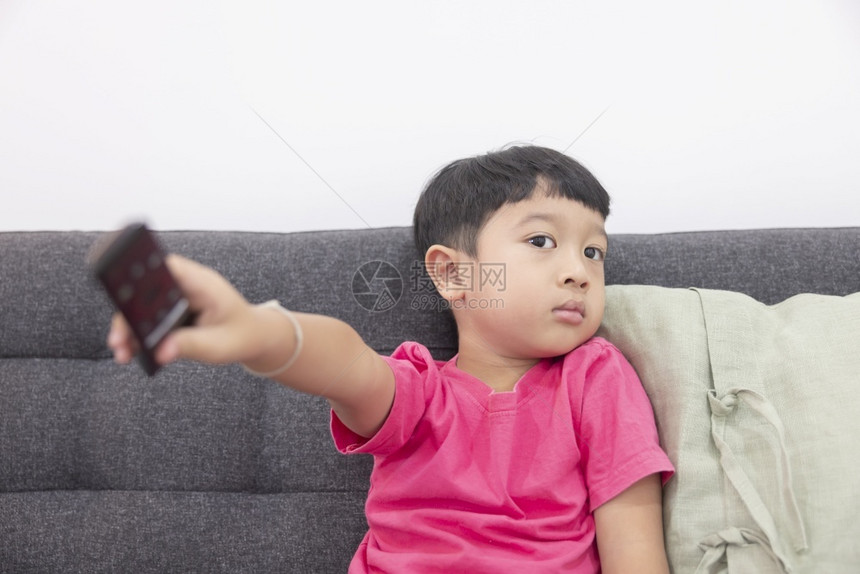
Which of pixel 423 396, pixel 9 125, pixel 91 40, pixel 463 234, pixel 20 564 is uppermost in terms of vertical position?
pixel 91 40

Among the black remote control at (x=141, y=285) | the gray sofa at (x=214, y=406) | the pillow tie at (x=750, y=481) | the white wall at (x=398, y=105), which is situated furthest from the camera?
the white wall at (x=398, y=105)

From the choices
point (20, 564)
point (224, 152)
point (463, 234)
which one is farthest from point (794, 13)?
point (20, 564)

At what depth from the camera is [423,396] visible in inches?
34.6

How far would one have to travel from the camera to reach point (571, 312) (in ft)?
3.05

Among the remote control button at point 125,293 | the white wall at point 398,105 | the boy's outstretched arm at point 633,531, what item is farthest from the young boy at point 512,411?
the white wall at point 398,105

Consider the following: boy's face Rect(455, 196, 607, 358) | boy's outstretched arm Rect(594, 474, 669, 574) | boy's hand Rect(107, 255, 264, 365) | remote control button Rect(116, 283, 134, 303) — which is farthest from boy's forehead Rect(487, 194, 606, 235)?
remote control button Rect(116, 283, 134, 303)

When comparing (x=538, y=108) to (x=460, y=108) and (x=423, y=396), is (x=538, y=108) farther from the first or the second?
(x=423, y=396)

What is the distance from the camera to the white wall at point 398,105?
1307mm

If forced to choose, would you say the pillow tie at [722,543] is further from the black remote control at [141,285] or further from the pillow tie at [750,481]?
the black remote control at [141,285]

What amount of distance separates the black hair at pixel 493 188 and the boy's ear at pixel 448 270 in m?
0.02

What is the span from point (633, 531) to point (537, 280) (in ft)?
1.14

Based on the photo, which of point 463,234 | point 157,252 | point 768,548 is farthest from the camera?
point 463,234

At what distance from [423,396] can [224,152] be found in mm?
725

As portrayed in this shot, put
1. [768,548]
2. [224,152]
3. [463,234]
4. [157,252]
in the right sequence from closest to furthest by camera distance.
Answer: [157,252] → [768,548] → [463,234] → [224,152]
